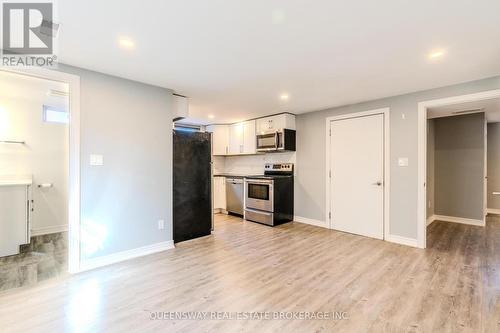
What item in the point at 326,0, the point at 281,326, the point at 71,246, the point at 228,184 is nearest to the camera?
the point at 326,0

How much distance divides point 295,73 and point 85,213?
2.96 m

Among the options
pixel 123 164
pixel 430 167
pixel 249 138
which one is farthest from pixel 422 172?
pixel 123 164

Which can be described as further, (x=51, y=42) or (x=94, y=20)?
(x=51, y=42)

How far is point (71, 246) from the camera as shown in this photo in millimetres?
2689

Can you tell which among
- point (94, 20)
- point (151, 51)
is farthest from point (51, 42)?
point (151, 51)

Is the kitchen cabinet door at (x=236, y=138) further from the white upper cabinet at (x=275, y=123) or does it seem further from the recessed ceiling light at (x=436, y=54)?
the recessed ceiling light at (x=436, y=54)

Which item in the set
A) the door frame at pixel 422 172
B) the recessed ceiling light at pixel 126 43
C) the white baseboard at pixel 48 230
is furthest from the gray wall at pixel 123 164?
the door frame at pixel 422 172

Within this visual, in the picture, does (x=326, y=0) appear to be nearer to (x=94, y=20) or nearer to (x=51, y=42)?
(x=94, y=20)

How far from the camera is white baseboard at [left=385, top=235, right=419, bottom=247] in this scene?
141 inches

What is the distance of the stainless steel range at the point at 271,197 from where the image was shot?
4789mm

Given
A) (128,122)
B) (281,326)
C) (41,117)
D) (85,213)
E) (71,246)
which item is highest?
(41,117)

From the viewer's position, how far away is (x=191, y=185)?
3938mm

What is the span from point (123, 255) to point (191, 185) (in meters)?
1.37

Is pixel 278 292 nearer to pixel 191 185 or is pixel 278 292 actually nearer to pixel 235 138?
pixel 191 185
